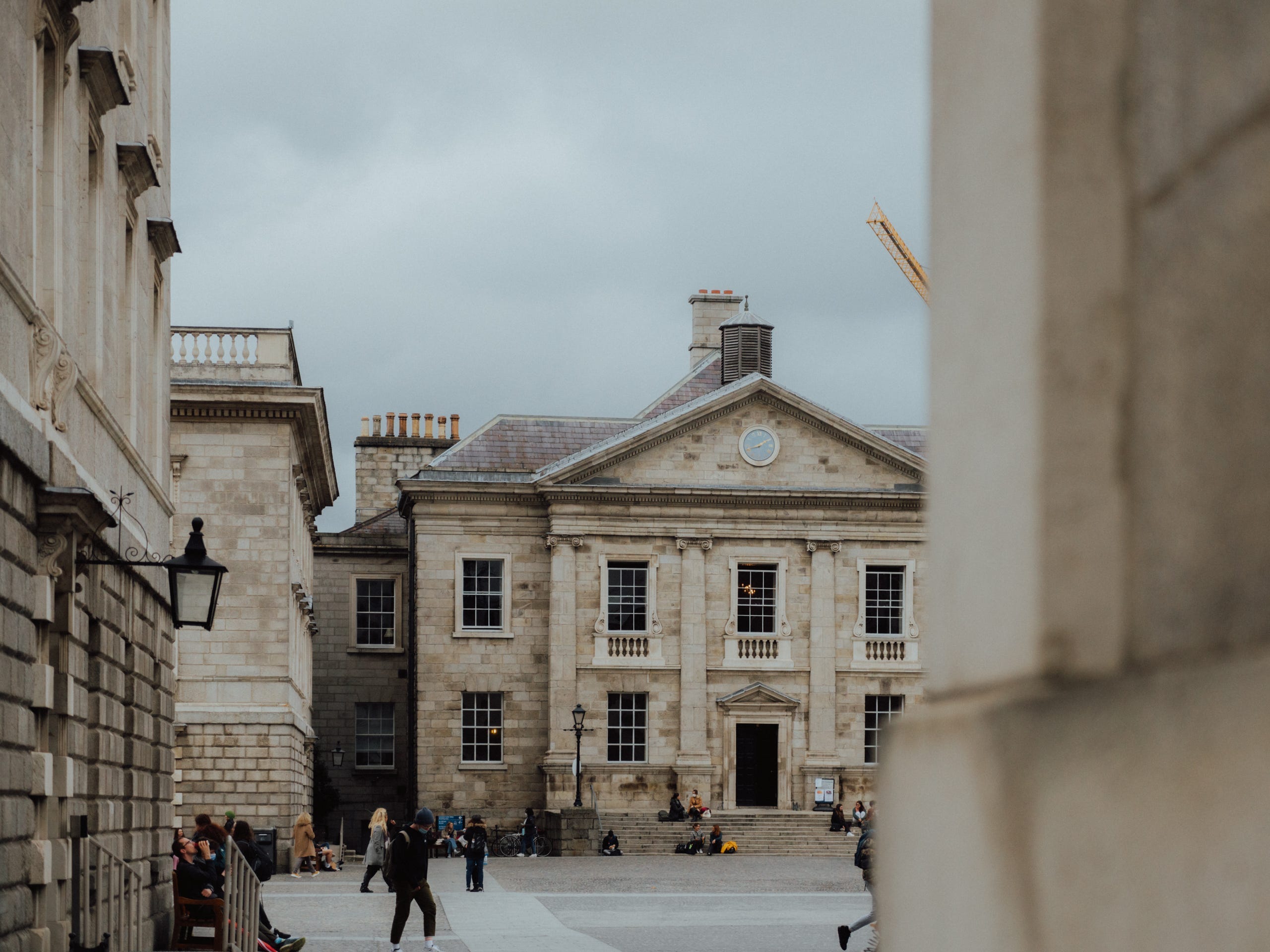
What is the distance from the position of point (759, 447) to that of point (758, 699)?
735cm

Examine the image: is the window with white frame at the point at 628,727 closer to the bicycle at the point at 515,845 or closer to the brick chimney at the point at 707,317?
the bicycle at the point at 515,845

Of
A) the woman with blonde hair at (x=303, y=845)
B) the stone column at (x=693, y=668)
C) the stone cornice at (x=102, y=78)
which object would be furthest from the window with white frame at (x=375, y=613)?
the stone cornice at (x=102, y=78)

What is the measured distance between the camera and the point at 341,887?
31.4 metres

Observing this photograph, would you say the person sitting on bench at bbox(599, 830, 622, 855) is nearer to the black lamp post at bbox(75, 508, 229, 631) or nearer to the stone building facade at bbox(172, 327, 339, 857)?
the stone building facade at bbox(172, 327, 339, 857)

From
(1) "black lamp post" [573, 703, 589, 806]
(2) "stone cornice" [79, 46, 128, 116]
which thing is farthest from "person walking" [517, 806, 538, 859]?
(2) "stone cornice" [79, 46, 128, 116]

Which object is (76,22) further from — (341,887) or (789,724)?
(789,724)

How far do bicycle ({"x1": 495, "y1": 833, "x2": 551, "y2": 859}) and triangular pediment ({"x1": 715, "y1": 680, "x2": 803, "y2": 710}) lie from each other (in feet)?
21.0

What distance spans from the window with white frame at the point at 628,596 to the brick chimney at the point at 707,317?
11934 mm

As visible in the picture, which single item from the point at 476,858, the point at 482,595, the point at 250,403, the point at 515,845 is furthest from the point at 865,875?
the point at 482,595

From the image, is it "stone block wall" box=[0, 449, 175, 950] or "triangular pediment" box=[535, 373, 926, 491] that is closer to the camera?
"stone block wall" box=[0, 449, 175, 950]

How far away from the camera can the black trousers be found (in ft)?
57.6

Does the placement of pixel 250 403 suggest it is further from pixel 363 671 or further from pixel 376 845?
pixel 363 671

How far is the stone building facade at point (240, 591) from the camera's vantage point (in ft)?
119

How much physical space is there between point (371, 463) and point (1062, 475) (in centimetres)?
6081
